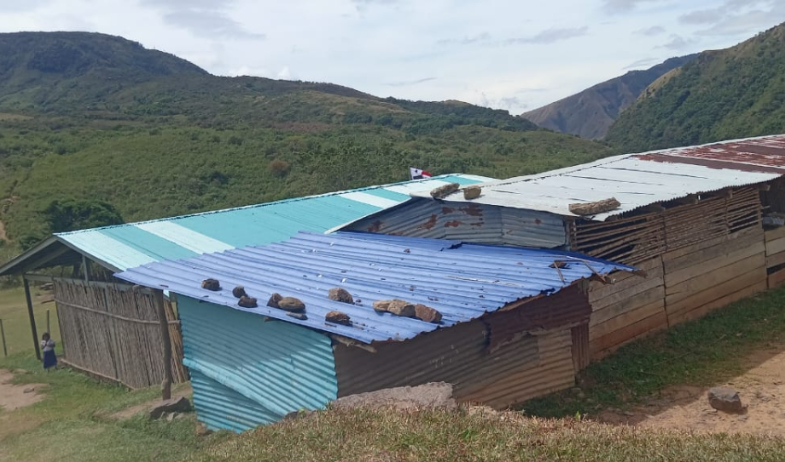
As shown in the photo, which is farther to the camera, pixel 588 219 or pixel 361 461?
pixel 588 219

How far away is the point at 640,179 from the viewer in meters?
12.1

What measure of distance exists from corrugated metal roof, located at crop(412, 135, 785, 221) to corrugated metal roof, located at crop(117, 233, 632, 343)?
0.84m

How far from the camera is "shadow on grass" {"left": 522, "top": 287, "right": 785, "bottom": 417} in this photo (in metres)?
8.68

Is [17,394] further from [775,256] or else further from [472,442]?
[775,256]

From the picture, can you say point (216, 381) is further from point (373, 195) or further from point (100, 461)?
point (373, 195)

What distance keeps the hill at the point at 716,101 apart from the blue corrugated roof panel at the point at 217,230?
132ft

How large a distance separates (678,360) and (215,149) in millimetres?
32905

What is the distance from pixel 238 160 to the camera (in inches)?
1469

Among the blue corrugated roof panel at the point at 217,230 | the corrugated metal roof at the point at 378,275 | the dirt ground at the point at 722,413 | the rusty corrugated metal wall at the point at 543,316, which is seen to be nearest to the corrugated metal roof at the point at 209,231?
the blue corrugated roof panel at the point at 217,230

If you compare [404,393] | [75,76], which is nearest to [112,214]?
[404,393]

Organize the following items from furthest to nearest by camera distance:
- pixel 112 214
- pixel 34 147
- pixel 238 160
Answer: pixel 34 147 < pixel 238 160 < pixel 112 214

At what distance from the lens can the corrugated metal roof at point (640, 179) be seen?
10139 millimetres

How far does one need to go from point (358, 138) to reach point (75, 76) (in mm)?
66306

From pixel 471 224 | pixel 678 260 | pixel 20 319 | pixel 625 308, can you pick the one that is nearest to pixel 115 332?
pixel 20 319
